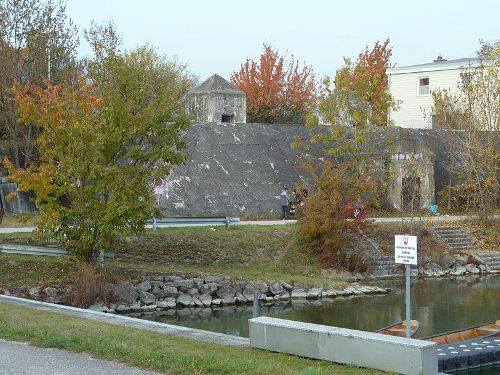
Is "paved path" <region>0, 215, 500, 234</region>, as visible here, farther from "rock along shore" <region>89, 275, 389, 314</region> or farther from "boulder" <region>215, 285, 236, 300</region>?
"boulder" <region>215, 285, 236, 300</region>

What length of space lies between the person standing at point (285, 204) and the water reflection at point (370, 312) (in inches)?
350

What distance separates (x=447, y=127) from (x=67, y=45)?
19.1m

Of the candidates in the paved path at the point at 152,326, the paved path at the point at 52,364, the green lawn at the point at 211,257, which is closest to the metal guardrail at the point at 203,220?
the green lawn at the point at 211,257

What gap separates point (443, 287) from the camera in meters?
33.1

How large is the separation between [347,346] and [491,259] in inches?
1077

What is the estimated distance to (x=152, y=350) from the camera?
13359 mm

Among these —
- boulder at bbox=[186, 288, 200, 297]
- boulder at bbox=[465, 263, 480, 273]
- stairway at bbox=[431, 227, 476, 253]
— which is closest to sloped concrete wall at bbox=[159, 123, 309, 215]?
stairway at bbox=[431, 227, 476, 253]

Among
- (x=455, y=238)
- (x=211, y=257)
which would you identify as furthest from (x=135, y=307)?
(x=455, y=238)

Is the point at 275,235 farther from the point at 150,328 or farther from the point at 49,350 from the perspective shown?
the point at 49,350

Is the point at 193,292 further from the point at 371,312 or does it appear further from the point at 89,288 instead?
the point at 371,312

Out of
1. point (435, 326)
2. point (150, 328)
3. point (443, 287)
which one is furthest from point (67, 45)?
point (150, 328)

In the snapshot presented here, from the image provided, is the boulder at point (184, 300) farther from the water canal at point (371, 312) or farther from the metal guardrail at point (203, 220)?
the metal guardrail at point (203, 220)

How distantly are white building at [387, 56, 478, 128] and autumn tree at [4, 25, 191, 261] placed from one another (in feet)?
117

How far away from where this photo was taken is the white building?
59656mm
